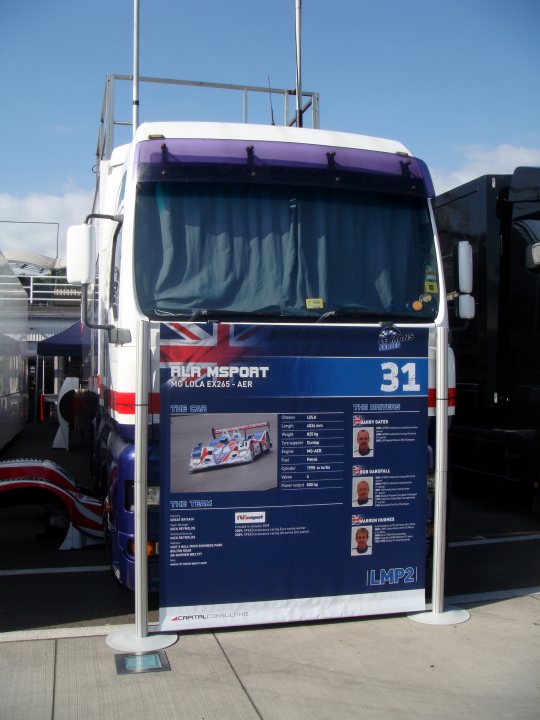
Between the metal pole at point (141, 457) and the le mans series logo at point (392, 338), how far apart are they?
158 centimetres

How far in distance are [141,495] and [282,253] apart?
6.07 feet

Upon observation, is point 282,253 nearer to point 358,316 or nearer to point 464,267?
point 358,316

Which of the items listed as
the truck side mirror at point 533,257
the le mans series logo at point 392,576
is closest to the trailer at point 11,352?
the truck side mirror at point 533,257

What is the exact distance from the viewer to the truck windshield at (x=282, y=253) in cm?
495

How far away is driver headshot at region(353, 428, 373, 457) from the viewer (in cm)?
514

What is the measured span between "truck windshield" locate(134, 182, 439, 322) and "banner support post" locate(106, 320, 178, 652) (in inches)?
12.0

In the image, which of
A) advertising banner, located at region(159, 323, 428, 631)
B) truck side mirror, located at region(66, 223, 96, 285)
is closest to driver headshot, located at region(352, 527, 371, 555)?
advertising banner, located at region(159, 323, 428, 631)

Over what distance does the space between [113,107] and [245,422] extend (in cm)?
437

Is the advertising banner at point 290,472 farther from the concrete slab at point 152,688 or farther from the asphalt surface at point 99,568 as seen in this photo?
the concrete slab at point 152,688

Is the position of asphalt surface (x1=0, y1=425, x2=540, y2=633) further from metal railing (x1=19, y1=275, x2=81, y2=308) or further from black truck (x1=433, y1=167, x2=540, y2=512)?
metal railing (x1=19, y1=275, x2=81, y2=308)

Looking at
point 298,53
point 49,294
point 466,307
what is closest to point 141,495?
point 466,307

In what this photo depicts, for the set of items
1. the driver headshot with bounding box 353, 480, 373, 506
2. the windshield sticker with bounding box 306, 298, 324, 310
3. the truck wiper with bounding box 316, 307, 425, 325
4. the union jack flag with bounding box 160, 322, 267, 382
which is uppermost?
the windshield sticker with bounding box 306, 298, 324, 310

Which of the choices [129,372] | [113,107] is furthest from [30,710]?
[113,107]

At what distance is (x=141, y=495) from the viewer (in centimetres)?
471
